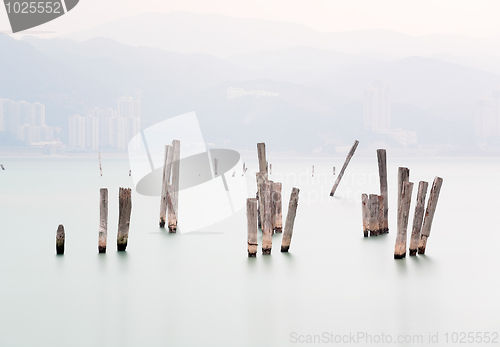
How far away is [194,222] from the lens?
785 inches

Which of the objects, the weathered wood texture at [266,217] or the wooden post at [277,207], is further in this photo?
the wooden post at [277,207]

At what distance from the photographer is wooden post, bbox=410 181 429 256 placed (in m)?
11.0

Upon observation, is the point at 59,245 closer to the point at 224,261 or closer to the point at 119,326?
the point at 224,261

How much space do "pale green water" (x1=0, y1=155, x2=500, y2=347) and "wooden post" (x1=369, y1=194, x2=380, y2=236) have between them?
0.79 feet

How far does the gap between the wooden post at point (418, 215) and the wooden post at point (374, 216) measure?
215 cm

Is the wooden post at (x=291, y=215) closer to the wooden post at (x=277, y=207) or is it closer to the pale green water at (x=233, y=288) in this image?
the pale green water at (x=233, y=288)

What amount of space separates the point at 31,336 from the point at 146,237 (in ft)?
26.9

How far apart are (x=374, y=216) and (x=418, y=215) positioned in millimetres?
3528

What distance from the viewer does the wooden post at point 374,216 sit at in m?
13.8

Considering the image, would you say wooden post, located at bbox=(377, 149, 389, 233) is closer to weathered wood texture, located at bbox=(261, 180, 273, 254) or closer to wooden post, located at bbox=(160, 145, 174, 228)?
weathered wood texture, located at bbox=(261, 180, 273, 254)

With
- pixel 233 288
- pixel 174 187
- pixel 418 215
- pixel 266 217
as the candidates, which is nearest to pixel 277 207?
pixel 174 187

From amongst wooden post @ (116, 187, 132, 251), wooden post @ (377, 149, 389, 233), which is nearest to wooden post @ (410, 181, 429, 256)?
wooden post @ (377, 149, 389, 233)

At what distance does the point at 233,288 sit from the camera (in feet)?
34.1

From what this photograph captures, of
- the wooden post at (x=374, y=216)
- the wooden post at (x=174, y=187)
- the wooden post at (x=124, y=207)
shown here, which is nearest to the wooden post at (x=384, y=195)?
the wooden post at (x=374, y=216)
